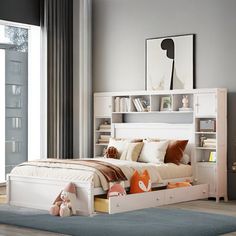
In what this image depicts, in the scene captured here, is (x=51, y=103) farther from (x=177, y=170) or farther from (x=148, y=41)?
(x=177, y=170)

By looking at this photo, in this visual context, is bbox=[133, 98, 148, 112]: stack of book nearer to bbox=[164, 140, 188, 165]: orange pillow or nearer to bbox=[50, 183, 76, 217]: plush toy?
bbox=[164, 140, 188, 165]: orange pillow

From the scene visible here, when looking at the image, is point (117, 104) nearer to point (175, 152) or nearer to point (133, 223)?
point (175, 152)

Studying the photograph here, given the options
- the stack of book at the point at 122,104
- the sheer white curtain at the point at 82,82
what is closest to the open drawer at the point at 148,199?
the stack of book at the point at 122,104

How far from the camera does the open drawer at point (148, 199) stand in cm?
673

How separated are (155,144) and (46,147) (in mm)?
1930

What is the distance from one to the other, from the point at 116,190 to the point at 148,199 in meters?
0.47

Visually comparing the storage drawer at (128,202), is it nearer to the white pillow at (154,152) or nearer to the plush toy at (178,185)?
the plush toy at (178,185)

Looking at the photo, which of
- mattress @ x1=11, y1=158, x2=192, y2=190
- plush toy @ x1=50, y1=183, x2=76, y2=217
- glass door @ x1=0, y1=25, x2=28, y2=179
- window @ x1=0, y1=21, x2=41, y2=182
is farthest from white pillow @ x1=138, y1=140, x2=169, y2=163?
glass door @ x1=0, y1=25, x2=28, y2=179

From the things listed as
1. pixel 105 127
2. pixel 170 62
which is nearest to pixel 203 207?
pixel 170 62

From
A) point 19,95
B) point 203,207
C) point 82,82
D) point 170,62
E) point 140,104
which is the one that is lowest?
point 203,207

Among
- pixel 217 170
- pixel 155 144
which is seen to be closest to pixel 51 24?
pixel 155 144

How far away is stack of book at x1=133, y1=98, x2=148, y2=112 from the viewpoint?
8.89m

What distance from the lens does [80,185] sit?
22.6ft

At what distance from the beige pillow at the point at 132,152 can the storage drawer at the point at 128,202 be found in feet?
3.42
